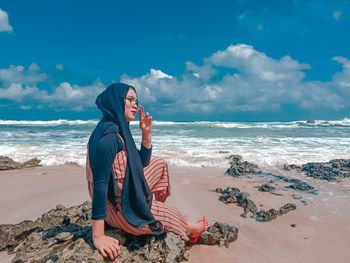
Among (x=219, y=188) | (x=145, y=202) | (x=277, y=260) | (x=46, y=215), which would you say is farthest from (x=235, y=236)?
(x=219, y=188)

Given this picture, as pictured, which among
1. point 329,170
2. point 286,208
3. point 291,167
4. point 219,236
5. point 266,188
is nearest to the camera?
point 219,236

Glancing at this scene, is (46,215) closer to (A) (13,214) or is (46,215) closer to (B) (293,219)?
(A) (13,214)

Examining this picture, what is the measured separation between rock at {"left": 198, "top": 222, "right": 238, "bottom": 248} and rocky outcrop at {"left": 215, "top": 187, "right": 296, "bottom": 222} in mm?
1140

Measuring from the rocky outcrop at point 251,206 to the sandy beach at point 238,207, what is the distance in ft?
0.29

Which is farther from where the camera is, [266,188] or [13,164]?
[13,164]

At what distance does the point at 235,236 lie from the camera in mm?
A: 3605

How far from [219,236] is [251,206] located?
66.5 inches

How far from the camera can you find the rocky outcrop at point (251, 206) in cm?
466

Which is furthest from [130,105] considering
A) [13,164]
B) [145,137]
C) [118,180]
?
[13,164]

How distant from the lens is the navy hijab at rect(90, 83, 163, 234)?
2.64 metres

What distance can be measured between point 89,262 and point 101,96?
1251mm

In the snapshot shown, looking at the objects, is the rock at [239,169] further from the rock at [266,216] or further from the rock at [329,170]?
the rock at [266,216]

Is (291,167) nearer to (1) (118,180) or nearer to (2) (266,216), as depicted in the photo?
(2) (266,216)

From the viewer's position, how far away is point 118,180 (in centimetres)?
266
